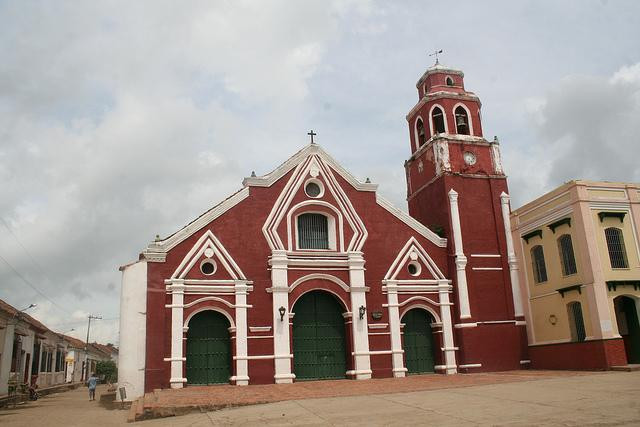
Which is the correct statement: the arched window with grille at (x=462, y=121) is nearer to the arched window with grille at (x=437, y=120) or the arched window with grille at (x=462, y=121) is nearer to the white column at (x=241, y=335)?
the arched window with grille at (x=437, y=120)

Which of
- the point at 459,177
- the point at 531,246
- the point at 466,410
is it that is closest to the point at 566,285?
the point at 531,246

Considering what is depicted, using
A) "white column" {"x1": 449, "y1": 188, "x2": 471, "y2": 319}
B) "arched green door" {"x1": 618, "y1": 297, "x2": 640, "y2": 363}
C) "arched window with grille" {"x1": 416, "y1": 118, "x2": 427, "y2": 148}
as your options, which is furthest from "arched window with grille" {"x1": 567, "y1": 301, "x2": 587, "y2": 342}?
"arched window with grille" {"x1": 416, "y1": 118, "x2": 427, "y2": 148}

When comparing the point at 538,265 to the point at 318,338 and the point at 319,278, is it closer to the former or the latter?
the point at 319,278

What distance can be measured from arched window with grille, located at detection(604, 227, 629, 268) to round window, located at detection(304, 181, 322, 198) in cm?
1197

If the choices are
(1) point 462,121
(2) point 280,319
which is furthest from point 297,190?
(1) point 462,121

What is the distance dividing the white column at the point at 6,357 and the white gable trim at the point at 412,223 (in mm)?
21189

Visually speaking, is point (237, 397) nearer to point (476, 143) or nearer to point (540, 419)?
point (540, 419)

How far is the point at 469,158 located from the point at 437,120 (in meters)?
2.71

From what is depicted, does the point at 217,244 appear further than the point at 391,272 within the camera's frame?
No

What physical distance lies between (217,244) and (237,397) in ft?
24.0

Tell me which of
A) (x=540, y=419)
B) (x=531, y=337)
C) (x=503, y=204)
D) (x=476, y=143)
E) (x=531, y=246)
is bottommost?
(x=540, y=419)

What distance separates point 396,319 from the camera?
24078 mm

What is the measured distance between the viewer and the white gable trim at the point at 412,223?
1016 inches

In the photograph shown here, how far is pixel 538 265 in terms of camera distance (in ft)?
84.3
